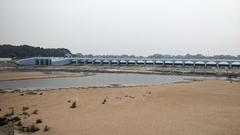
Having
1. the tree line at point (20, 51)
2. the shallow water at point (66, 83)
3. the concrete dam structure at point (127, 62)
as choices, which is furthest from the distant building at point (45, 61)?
the shallow water at point (66, 83)

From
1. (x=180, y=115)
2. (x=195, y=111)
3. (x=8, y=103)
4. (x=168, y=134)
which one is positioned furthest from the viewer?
(x=8, y=103)

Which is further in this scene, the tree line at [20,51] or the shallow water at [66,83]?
the tree line at [20,51]

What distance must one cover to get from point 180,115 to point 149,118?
1881mm

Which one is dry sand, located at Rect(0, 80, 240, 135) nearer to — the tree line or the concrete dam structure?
the concrete dam structure

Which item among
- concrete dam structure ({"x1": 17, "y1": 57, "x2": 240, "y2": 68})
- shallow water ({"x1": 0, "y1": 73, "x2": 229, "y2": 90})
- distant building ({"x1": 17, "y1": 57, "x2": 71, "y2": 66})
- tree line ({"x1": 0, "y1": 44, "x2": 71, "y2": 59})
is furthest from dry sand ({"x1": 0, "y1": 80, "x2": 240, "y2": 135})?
tree line ({"x1": 0, "y1": 44, "x2": 71, "y2": 59})

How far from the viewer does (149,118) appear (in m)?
14.9

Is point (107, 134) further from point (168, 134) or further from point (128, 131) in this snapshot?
point (168, 134)

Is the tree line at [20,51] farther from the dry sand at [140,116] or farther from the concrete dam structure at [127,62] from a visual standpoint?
the dry sand at [140,116]

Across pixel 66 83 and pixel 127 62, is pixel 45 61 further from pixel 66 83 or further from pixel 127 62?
pixel 66 83

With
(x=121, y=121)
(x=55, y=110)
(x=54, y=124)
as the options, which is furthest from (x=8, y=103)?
(x=121, y=121)

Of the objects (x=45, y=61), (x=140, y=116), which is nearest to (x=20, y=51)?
(x=45, y=61)

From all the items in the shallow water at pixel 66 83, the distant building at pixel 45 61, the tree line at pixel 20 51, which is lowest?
the shallow water at pixel 66 83

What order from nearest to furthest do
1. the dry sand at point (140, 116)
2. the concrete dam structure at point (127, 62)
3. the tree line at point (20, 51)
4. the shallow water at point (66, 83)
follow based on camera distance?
1. the dry sand at point (140, 116)
2. the shallow water at point (66, 83)
3. the concrete dam structure at point (127, 62)
4. the tree line at point (20, 51)

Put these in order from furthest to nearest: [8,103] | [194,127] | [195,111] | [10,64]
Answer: [10,64] → [8,103] → [195,111] → [194,127]
